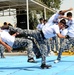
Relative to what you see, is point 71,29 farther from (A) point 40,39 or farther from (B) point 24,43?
(B) point 24,43

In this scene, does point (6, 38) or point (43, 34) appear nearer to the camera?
point (6, 38)

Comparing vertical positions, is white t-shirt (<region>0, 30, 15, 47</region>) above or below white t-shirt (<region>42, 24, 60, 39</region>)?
below

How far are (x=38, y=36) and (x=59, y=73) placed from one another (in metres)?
1.54

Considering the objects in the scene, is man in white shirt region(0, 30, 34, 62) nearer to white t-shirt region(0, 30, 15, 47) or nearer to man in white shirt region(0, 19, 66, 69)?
white t-shirt region(0, 30, 15, 47)

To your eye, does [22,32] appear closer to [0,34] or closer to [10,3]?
[0,34]

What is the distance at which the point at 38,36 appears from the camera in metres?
9.07

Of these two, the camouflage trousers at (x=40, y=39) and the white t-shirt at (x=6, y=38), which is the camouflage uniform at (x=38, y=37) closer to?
the camouflage trousers at (x=40, y=39)

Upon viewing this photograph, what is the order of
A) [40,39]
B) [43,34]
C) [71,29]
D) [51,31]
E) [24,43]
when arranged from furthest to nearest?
[71,29], [24,43], [40,39], [43,34], [51,31]

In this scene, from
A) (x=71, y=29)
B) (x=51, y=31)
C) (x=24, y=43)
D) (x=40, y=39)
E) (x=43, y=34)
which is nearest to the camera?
(x=51, y=31)

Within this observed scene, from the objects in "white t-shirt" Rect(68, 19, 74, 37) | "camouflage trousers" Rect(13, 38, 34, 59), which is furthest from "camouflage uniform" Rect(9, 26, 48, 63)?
"white t-shirt" Rect(68, 19, 74, 37)

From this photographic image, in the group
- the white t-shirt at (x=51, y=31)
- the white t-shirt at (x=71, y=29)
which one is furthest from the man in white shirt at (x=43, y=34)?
the white t-shirt at (x=71, y=29)

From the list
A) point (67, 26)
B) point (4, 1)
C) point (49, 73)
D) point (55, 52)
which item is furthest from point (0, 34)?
point (4, 1)

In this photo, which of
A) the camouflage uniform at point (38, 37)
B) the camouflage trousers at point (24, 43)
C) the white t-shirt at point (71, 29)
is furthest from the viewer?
the white t-shirt at point (71, 29)

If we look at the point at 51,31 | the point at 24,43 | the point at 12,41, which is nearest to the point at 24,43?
the point at 24,43
